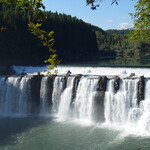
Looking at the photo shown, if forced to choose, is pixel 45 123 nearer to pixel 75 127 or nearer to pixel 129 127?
pixel 75 127

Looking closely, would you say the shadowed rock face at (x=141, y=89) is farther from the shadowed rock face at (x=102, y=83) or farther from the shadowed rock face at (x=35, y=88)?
the shadowed rock face at (x=35, y=88)

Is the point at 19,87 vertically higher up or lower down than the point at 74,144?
higher up

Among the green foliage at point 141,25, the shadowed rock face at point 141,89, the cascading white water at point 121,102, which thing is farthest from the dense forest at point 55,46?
the green foliage at point 141,25

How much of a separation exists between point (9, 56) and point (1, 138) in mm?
28755

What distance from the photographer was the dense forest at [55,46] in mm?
44500

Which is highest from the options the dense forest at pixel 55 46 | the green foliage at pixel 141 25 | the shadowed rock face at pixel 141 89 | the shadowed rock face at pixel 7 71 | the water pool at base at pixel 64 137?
the dense forest at pixel 55 46

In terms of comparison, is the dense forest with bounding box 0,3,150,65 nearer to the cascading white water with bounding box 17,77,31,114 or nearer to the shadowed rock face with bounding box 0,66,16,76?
the shadowed rock face with bounding box 0,66,16,76

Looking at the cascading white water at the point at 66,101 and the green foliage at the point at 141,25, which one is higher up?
the green foliage at the point at 141,25

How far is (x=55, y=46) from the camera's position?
187ft

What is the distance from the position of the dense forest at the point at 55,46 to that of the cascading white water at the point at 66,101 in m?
16.1

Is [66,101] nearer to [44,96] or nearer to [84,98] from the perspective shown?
[84,98]

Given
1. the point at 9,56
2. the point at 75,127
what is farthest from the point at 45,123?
the point at 9,56

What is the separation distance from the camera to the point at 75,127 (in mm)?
18891

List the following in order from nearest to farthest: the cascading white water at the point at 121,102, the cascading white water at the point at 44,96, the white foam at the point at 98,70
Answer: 1. the cascading white water at the point at 121,102
2. the cascading white water at the point at 44,96
3. the white foam at the point at 98,70
